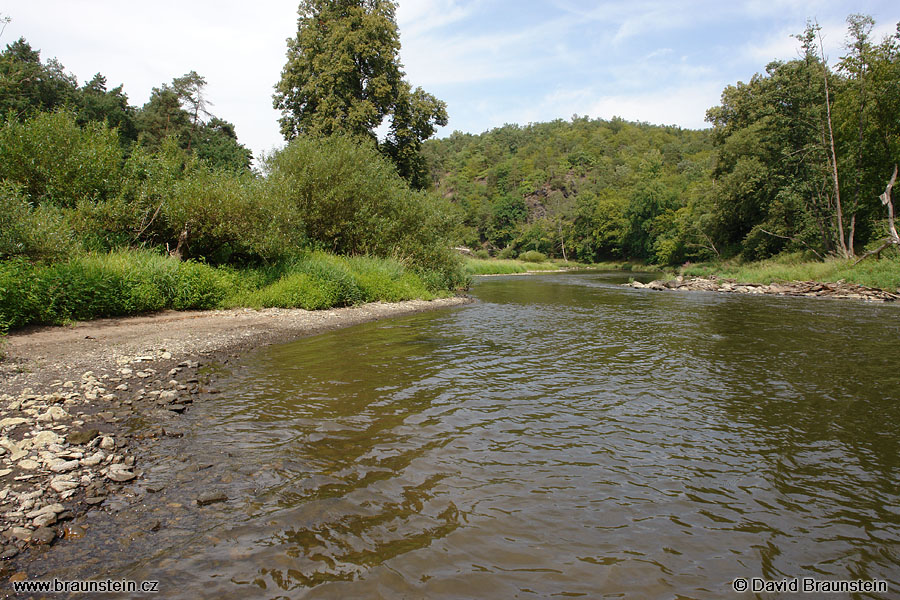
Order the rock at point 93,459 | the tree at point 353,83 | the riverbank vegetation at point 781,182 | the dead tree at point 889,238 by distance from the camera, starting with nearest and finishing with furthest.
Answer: the rock at point 93,459, the dead tree at point 889,238, the riverbank vegetation at point 781,182, the tree at point 353,83

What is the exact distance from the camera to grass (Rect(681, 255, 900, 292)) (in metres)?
26.4

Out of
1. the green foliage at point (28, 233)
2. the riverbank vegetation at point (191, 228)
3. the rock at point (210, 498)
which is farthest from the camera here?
the riverbank vegetation at point (191, 228)

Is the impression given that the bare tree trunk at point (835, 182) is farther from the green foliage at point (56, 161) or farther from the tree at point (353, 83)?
the green foliage at point (56, 161)

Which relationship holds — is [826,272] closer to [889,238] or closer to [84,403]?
[889,238]

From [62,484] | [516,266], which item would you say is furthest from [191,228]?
[516,266]

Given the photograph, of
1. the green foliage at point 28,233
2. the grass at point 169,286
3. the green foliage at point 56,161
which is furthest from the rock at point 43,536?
the green foliage at point 56,161

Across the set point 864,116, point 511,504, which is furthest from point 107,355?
point 864,116

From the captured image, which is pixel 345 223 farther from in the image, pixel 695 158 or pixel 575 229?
pixel 695 158

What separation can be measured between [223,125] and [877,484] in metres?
94.2

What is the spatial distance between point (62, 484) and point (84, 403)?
2.88 m

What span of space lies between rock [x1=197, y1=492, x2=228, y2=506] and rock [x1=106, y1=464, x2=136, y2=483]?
997mm

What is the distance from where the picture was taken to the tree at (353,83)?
36750 millimetres

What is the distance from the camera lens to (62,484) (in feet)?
15.7

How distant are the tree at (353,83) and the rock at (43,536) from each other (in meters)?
33.9
